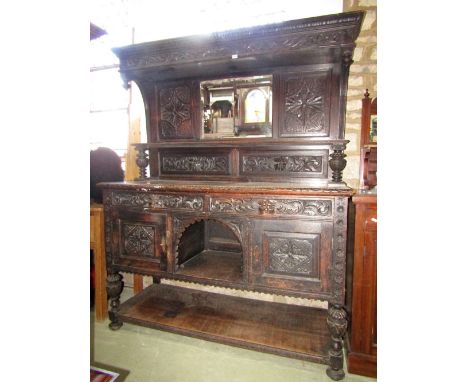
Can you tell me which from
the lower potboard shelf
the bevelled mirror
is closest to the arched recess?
the lower potboard shelf

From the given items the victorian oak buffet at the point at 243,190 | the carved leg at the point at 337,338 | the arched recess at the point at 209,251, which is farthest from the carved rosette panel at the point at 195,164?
the carved leg at the point at 337,338

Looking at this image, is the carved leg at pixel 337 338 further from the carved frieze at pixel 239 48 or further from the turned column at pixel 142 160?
the turned column at pixel 142 160

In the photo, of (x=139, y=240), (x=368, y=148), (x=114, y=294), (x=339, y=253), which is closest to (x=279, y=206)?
(x=339, y=253)

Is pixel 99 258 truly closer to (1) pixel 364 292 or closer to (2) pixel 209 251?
(2) pixel 209 251

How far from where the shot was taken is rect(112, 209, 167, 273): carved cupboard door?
6.69 feet

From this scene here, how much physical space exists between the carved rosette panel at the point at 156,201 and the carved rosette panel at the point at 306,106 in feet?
3.23

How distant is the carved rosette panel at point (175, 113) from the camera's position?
97.3 inches

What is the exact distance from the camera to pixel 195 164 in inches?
98.7

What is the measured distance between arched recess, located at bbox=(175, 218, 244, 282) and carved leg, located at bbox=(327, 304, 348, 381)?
70cm
